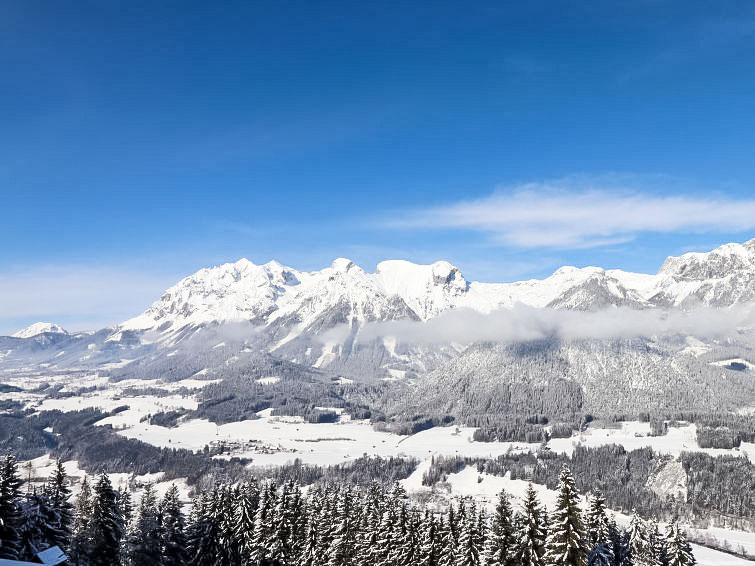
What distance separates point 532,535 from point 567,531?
8.24 m

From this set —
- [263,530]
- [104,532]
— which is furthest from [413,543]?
[104,532]

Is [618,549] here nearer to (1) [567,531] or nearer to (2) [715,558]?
(1) [567,531]

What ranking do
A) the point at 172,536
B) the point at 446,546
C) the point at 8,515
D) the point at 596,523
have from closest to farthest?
the point at 8,515, the point at 446,546, the point at 172,536, the point at 596,523

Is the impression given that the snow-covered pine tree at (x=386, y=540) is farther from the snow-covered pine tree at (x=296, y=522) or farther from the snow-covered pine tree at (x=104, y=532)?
the snow-covered pine tree at (x=104, y=532)

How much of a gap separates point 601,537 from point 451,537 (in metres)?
21.6

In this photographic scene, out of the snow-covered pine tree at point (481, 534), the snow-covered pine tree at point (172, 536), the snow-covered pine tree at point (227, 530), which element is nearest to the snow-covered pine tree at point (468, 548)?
the snow-covered pine tree at point (481, 534)

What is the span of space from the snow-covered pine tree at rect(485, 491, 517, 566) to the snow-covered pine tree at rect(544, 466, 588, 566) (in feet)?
35.3

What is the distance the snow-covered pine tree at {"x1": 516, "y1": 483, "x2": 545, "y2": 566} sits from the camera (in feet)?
196

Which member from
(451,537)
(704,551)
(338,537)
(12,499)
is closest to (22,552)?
(12,499)

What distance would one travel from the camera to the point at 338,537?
8319cm

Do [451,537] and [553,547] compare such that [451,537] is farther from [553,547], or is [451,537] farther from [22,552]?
[22,552]

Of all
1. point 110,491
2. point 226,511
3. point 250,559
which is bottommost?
point 250,559

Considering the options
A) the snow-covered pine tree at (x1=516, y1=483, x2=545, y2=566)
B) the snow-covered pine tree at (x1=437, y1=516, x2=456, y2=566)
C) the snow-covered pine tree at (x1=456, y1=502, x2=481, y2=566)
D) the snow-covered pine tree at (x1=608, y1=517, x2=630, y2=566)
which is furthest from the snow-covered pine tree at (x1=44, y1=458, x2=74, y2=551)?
the snow-covered pine tree at (x1=608, y1=517, x2=630, y2=566)

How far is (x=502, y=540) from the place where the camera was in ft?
214
